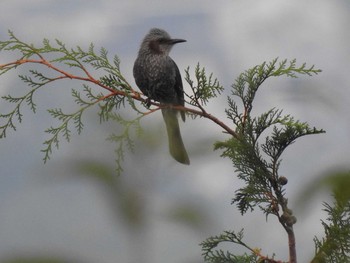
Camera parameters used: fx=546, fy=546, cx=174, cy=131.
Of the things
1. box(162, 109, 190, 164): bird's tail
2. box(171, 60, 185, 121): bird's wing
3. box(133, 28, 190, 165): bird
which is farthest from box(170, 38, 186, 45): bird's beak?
box(162, 109, 190, 164): bird's tail

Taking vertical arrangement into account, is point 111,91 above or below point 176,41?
below

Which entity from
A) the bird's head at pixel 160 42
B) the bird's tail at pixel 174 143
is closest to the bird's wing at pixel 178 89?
the bird's head at pixel 160 42

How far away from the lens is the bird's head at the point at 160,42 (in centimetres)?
335

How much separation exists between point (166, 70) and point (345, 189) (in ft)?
7.67

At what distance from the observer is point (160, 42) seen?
338 cm

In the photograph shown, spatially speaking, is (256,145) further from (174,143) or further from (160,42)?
(160,42)

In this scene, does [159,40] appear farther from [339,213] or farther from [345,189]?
[345,189]

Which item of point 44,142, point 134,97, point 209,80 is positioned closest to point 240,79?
point 209,80

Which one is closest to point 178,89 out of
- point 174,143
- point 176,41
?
point 176,41

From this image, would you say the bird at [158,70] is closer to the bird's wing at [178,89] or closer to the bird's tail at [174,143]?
the bird's wing at [178,89]

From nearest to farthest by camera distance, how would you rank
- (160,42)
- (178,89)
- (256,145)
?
(256,145), (178,89), (160,42)

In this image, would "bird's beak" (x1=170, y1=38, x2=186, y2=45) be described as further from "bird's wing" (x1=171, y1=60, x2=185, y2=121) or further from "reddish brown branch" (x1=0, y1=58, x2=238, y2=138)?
"reddish brown branch" (x1=0, y1=58, x2=238, y2=138)

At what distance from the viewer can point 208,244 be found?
1621 millimetres

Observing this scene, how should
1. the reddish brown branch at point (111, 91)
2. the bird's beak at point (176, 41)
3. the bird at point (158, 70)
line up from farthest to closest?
the bird's beak at point (176, 41), the bird at point (158, 70), the reddish brown branch at point (111, 91)
